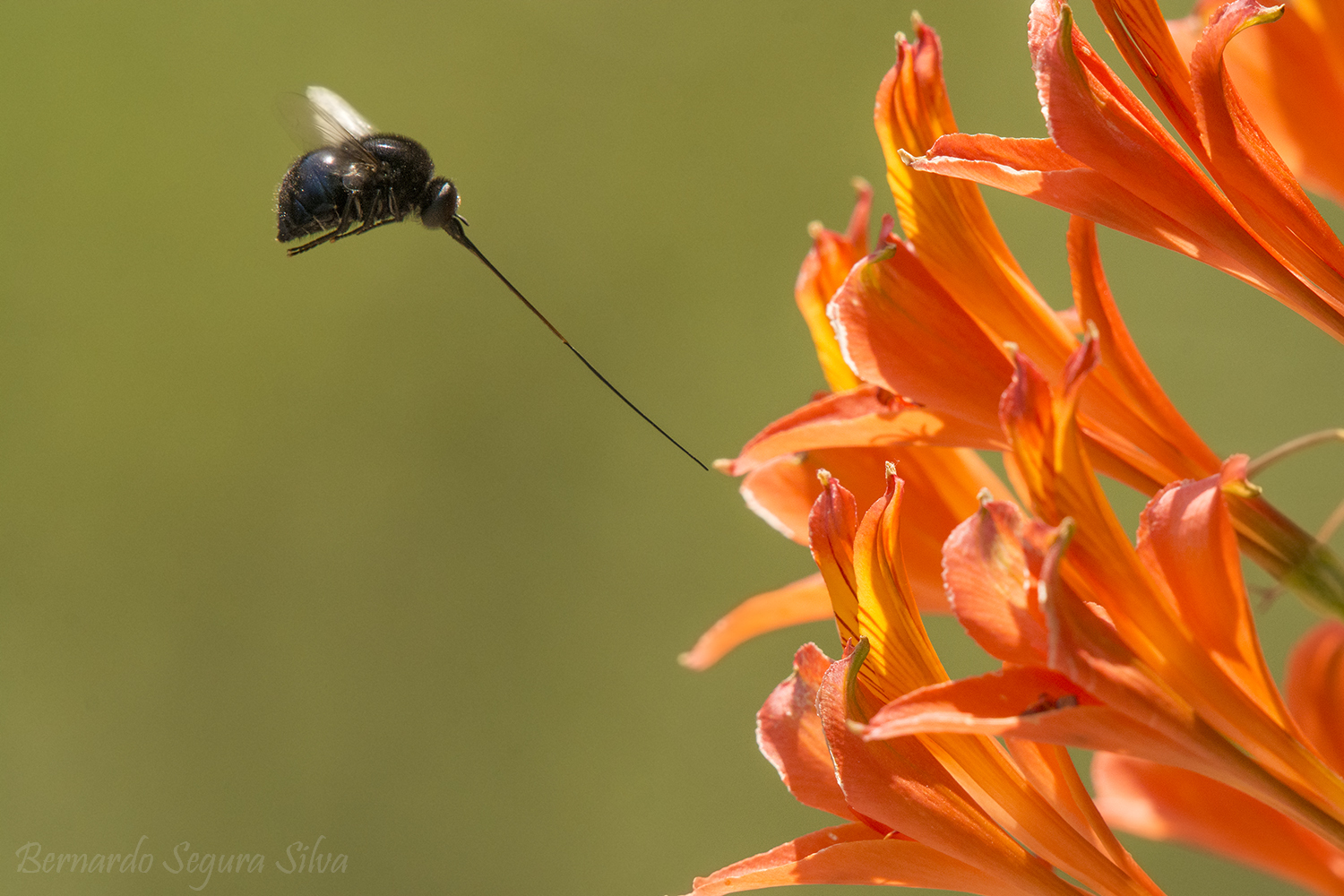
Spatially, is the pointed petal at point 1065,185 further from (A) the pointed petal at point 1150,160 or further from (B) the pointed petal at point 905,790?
(B) the pointed petal at point 905,790

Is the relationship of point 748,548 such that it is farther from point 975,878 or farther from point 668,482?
point 975,878

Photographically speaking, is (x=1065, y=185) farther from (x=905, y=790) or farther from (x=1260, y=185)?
(x=905, y=790)

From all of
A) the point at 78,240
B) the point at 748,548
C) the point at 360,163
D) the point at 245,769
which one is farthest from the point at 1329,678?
the point at 78,240

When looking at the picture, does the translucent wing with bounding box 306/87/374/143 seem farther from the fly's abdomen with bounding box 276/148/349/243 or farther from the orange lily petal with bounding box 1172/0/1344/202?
the orange lily petal with bounding box 1172/0/1344/202
